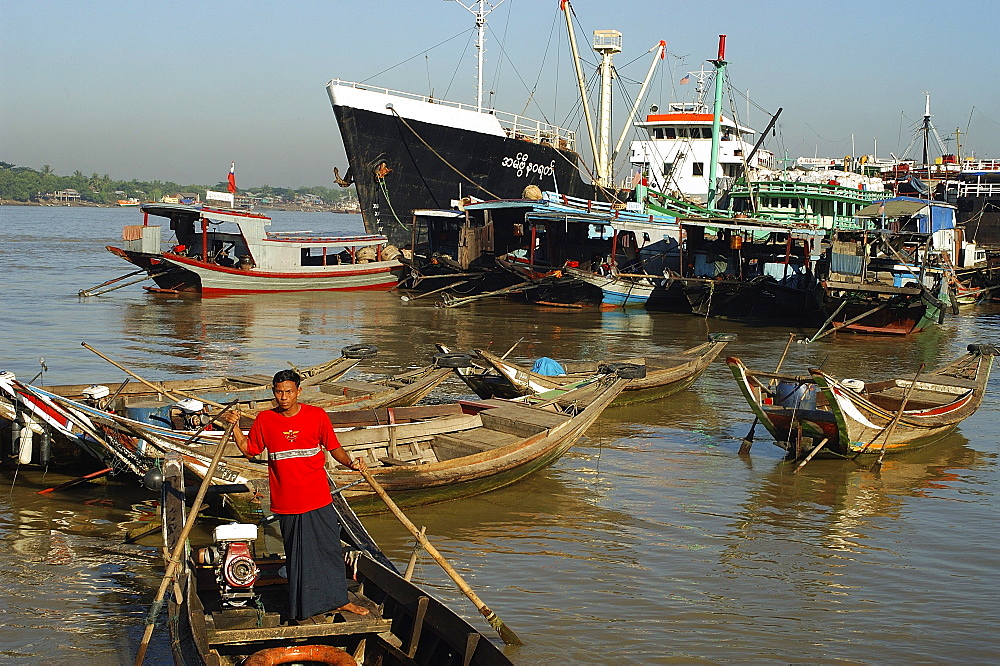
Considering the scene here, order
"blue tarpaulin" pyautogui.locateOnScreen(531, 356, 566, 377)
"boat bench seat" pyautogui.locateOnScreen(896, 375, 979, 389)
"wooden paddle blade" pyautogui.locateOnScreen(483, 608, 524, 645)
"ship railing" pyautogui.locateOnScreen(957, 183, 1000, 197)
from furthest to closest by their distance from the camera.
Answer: "ship railing" pyautogui.locateOnScreen(957, 183, 1000, 197), "blue tarpaulin" pyautogui.locateOnScreen(531, 356, 566, 377), "boat bench seat" pyautogui.locateOnScreen(896, 375, 979, 389), "wooden paddle blade" pyautogui.locateOnScreen(483, 608, 524, 645)

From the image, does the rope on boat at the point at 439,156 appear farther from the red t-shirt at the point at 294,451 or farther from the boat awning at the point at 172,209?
the red t-shirt at the point at 294,451

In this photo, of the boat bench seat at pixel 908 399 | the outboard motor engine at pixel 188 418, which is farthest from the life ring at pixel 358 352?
the boat bench seat at pixel 908 399

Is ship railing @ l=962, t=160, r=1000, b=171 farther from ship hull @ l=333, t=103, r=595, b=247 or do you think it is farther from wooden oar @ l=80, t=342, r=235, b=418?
wooden oar @ l=80, t=342, r=235, b=418

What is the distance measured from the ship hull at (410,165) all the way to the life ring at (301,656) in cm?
2921

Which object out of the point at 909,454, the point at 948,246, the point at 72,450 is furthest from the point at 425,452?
the point at 948,246

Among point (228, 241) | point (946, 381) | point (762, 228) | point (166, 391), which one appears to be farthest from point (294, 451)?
point (228, 241)

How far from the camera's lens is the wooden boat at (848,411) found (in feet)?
35.9

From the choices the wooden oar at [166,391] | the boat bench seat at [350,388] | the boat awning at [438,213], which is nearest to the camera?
the wooden oar at [166,391]

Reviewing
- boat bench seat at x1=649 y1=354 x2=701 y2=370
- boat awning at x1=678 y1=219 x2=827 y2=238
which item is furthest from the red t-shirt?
boat awning at x1=678 y1=219 x2=827 y2=238

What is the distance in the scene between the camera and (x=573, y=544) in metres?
8.63

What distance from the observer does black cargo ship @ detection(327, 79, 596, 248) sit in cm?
3319

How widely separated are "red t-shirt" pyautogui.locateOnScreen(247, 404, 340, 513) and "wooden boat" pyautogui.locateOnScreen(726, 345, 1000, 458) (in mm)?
6699

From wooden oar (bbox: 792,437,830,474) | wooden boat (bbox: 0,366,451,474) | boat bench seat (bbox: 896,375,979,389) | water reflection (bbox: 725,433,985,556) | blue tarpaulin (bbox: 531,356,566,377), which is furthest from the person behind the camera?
blue tarpaulin (bbox: 531,356,566,377)

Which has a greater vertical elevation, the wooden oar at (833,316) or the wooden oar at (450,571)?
the wooden oar at (833,316)
